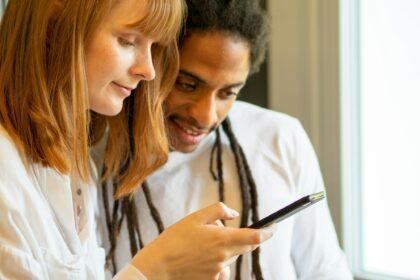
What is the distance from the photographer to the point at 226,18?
104cm

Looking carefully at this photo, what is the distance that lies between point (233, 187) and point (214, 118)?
6.2 inches

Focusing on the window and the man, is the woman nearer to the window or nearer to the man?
the man

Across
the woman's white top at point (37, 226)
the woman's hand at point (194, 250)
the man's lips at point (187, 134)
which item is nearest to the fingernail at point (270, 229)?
the woman's hand at point (194, 250)

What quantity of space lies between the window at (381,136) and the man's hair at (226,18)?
0.29m

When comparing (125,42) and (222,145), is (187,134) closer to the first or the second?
(222,145)

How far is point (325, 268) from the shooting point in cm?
122

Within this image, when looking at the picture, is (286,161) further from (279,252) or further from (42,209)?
(42,209)

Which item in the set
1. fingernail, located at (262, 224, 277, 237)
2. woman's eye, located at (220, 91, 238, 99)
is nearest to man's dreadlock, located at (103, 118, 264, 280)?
woman's eye, located at (220, 91, 238, 99)

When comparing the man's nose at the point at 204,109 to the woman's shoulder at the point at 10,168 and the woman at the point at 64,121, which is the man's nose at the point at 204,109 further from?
the woman's shoulder at the point at 10,168

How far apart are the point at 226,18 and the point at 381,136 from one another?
18.8 inches

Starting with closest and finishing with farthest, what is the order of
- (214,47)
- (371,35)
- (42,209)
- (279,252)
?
(42,209)
(214,47)
(279,252)
(371,35)

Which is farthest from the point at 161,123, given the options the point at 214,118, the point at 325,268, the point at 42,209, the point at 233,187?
the point at 325,268

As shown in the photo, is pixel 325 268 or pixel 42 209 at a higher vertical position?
pixel 42 209

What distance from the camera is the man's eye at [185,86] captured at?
1.06m
